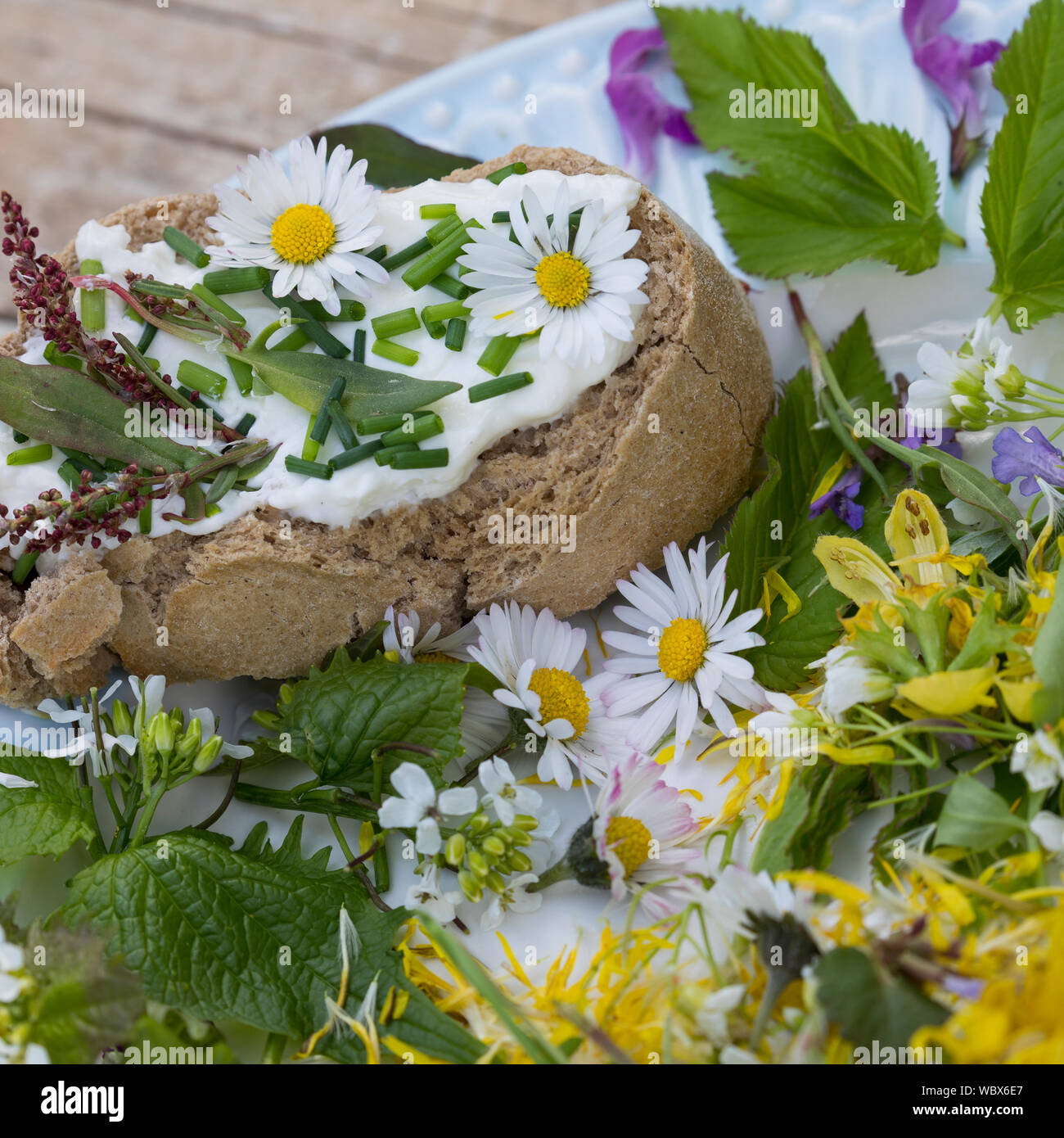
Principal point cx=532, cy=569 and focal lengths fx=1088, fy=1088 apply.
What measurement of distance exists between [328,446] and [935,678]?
2.00 ft

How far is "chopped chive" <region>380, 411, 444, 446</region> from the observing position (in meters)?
1.06

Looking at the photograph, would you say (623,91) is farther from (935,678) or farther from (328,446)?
(935,678)

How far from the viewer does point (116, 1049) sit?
3.21 feet

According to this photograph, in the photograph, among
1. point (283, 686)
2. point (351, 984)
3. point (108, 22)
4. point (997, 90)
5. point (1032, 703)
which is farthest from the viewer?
point (108, 22)

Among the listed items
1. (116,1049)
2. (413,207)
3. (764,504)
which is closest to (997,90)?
(764,504)

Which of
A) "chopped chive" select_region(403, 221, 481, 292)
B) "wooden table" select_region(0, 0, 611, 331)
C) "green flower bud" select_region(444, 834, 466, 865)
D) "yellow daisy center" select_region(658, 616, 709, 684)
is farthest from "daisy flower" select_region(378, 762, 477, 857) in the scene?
"wooden table" select_region(0, 0, 611, 331)

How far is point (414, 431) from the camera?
107 centimetres

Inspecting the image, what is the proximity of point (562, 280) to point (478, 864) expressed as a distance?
56 cm

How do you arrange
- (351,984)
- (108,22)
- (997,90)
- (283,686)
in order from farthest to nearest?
(108,22)
(997,90)
(283,686)
(351,984)

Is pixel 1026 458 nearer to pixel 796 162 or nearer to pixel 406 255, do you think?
pixel 796 162

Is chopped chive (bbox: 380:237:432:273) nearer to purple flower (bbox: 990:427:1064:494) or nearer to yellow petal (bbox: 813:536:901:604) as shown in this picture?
yellow petal (bbox: 813:536:901:604)

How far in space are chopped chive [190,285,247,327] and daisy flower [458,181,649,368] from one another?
240mm

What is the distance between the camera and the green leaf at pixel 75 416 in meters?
1.06

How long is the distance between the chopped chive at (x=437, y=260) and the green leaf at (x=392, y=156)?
34 cm
